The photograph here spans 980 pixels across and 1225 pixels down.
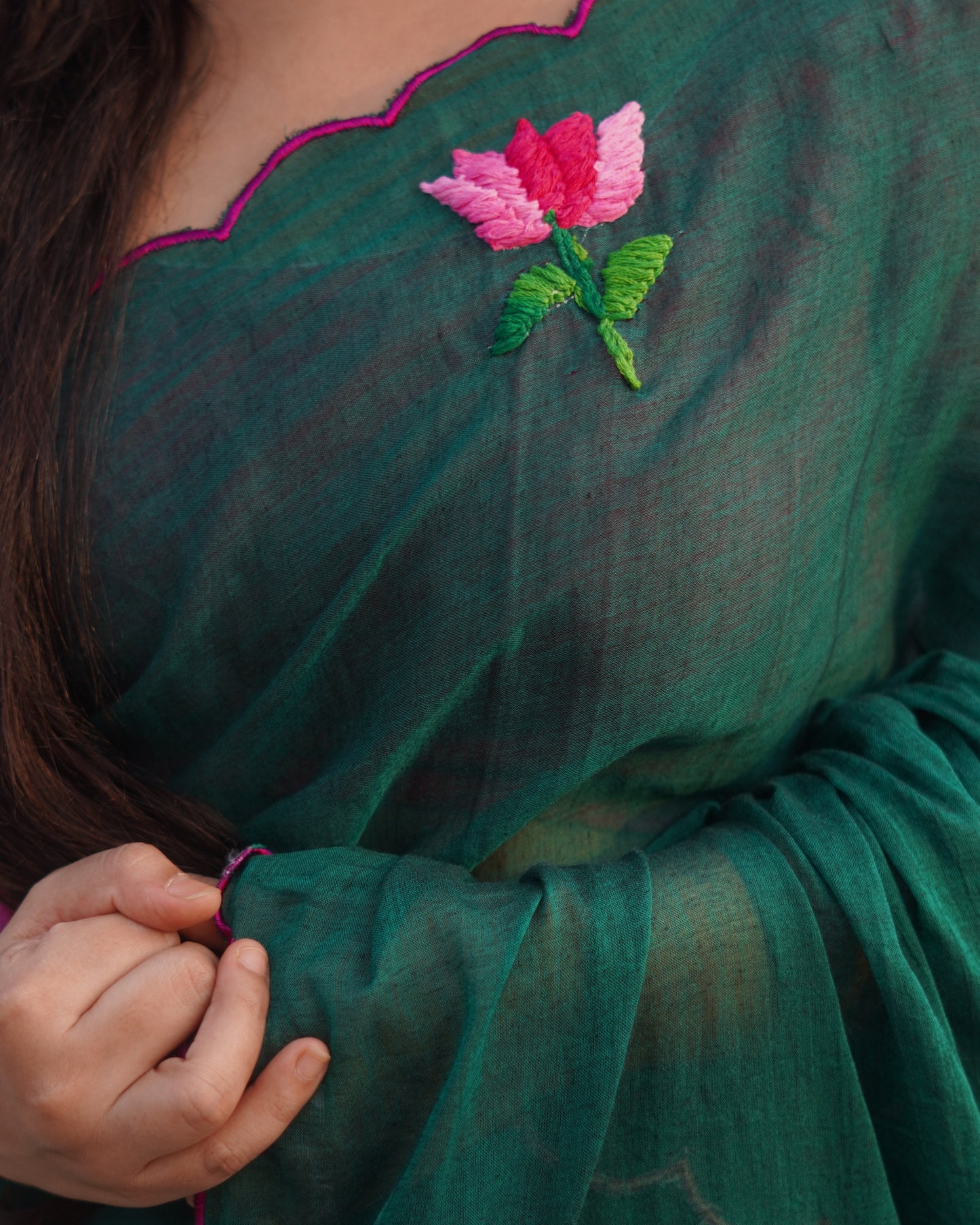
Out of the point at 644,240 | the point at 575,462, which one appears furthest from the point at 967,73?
the point at 575,462

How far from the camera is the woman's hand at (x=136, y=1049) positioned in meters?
0.54

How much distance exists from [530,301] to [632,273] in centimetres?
7

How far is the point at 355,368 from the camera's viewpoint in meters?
0.66

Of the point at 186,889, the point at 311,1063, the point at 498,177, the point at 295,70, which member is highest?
the point at 295,70

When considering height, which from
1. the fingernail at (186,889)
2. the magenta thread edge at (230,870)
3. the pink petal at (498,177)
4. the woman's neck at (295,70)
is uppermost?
the woman's neck at (295,70)

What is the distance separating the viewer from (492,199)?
0.65 metres

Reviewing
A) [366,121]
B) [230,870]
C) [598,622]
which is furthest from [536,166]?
[230,870]

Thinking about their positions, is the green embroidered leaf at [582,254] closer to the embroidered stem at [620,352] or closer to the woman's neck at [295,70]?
the embroidered stem at [620,352]

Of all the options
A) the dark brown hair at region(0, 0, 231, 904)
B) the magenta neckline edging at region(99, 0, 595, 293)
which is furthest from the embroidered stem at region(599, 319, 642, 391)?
the dark brown hair at region(0, 0, 231, 904)

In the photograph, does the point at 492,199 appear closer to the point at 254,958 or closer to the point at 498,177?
the point at 498,177

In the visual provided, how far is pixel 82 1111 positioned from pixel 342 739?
28 centimetres

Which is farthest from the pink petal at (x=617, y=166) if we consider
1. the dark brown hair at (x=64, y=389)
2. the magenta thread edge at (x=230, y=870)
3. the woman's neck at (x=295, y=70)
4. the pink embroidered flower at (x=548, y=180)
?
the magenta thread edge at (x=230, y=870)

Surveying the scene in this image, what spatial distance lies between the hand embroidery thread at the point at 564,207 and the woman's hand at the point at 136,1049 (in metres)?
0.41

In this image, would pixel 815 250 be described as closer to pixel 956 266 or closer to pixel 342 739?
pixel 956 266
